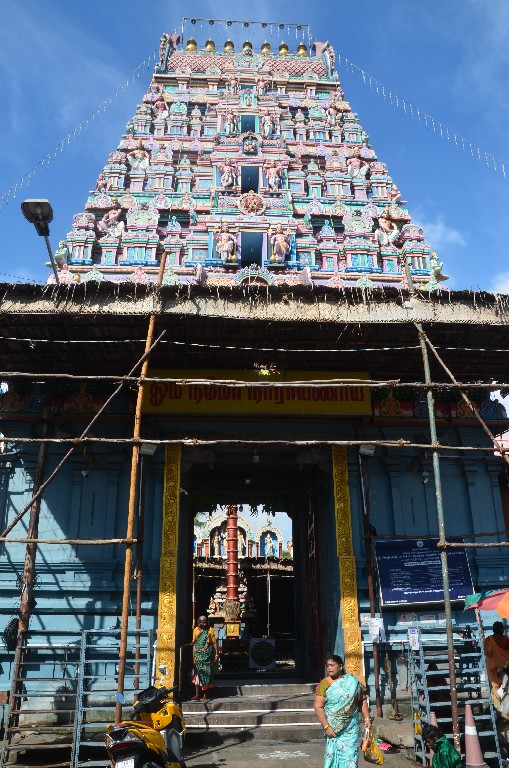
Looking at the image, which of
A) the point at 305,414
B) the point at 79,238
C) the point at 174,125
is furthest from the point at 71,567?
the point at 174,125

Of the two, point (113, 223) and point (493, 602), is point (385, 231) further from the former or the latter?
point (493, 602)

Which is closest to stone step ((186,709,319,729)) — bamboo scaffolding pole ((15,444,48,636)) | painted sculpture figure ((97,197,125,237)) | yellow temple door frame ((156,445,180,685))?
yellow temple door frame ((156,445,180,685))

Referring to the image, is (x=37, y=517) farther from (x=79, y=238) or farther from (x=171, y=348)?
(x=79, y=238)

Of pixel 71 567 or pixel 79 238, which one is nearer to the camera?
pixel 71 567

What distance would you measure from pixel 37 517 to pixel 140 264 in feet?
22.3

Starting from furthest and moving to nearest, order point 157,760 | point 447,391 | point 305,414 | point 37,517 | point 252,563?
point 252,563 < point 447,391 < point 305,414 < point 37,517 < point 157,760

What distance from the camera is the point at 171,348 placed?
1029 centimetres

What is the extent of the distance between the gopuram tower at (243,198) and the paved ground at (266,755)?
29.2 feet

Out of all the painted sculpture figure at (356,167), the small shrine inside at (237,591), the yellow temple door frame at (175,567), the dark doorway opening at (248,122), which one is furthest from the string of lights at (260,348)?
the small shrine inside at (237,591)

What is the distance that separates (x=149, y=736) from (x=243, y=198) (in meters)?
13.0

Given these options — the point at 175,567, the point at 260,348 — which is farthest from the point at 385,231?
the point at 175,567

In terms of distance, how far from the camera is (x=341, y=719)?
551 cm

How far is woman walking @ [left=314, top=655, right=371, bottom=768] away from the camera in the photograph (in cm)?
542

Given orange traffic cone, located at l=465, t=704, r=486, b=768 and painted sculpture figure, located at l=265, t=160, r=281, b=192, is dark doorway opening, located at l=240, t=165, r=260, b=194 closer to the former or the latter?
painted sculpture figure, located at l=265, t=160, r=281, b=192
